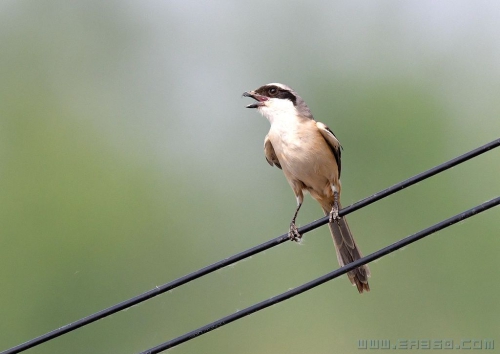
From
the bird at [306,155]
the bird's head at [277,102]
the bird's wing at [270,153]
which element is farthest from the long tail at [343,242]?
the bird's head at [277,102]

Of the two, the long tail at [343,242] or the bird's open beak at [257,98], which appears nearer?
the long tail at [343,242]

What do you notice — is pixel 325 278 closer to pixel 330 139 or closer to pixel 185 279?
pixel 185 279

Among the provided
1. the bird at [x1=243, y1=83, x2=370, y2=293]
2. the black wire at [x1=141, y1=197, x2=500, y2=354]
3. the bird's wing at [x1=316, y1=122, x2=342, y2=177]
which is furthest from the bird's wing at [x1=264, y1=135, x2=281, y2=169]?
the black wire at [x1=141, y1=197, x2=500, y2=354]

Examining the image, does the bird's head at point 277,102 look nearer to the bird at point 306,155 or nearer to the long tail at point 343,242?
the bird at point 306,155

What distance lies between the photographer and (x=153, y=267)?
1030 inches

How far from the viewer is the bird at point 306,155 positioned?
766cm

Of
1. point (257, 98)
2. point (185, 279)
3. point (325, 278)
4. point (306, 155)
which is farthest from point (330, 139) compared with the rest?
point (185, 279)

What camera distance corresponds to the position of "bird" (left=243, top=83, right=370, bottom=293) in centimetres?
766

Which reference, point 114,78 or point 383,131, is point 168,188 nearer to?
point 383,131

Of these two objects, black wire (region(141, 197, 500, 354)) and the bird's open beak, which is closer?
black wire (region(141, 197, 500, 354))

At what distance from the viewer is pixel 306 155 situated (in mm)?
7641

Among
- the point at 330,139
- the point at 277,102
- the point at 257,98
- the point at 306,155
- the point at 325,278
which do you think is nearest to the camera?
the point at 325,278

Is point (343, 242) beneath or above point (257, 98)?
beneath

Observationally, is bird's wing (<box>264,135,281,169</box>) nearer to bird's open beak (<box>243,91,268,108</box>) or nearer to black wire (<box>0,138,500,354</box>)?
bird's open beak (<box>243,91,268,108</box>)
